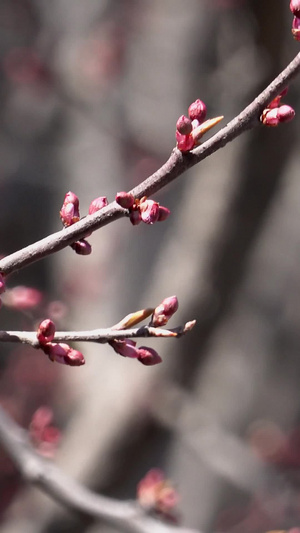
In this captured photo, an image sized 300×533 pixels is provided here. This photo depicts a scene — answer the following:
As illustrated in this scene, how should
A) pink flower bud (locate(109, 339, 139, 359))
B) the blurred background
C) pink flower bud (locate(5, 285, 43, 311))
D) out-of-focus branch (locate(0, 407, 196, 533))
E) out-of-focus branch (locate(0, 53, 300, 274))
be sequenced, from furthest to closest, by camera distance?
the blurred background < out-of-focus branch (locate(0, 407, 196, 533)) < pink flower bud (locate(5, 285, 43, 311)) < pink flower bud (locate(109, 339, 139, 359)) < out-of-focus branch (locate(0, 53, 300, 274))

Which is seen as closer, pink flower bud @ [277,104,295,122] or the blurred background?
pink flower bud @ [277,104,295,122]

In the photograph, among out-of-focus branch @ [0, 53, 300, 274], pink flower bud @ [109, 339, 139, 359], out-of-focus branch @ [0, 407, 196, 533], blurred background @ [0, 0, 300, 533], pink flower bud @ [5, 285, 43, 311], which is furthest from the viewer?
blurred background @ [0, 0, 300, 533]

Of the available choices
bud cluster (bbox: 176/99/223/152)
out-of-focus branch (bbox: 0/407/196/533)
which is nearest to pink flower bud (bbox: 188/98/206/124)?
bud cluster (bbox: 176/99/223/152)

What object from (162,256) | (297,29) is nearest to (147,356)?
(297,29)

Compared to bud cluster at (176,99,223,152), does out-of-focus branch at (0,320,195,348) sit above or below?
below

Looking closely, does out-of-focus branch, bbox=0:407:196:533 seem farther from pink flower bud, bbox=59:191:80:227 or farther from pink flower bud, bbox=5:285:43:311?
pink flower bud, bbox=59:191:80:227

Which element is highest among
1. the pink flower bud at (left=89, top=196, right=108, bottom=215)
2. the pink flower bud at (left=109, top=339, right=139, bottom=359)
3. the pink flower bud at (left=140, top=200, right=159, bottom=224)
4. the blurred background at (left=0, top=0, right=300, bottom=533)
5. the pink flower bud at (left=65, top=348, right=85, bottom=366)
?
the blurred background at (left=0, top=0, right=300, bottom=533)

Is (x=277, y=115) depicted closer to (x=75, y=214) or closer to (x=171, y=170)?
(x=171, y=170)

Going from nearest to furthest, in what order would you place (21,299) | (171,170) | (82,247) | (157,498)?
(171,170) → (82,247) → (21,299) → (157,498)
